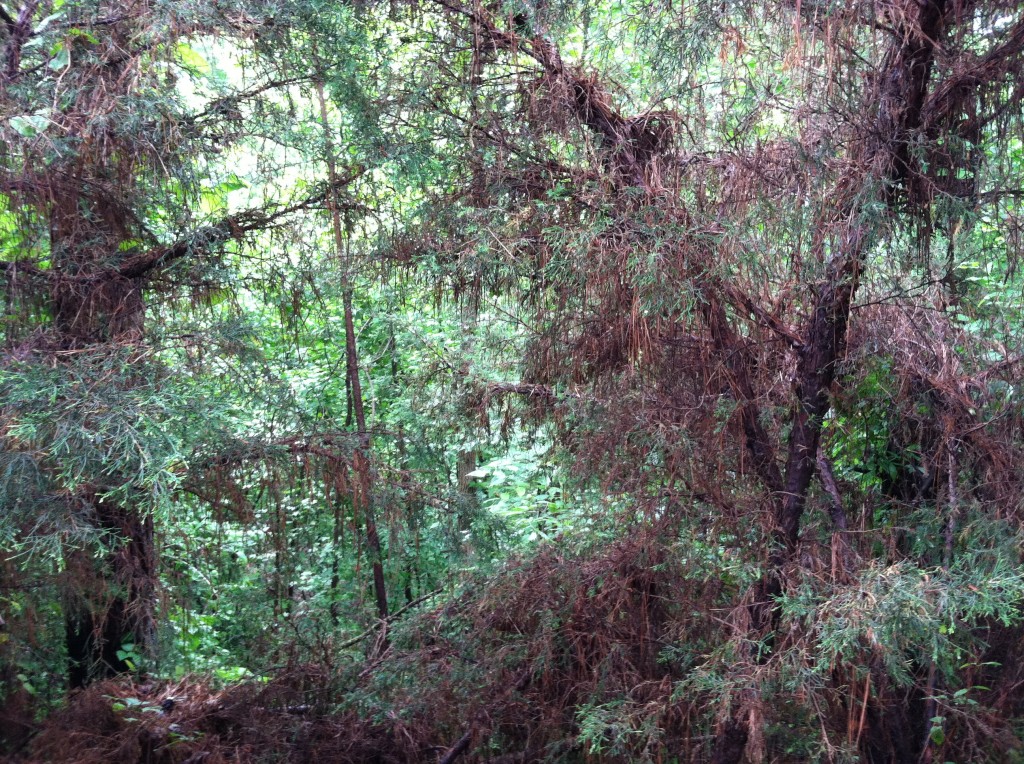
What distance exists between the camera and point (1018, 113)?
12.4ft

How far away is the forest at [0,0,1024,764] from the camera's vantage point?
3891mm

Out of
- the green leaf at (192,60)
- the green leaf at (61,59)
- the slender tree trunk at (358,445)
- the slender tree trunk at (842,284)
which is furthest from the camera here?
the slender tree trunk at (358,445)

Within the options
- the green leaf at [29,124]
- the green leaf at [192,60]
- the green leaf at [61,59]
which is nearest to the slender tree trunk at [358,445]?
the green leaf at [192,60]

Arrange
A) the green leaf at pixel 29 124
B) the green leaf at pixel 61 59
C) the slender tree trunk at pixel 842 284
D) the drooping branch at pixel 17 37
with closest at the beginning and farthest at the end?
the slender tree trunk at pixel 842 284 < the green leaf at pixel 29 124 < the green leaf at pixel 61 59 < the drooping branch at pixel 17 37

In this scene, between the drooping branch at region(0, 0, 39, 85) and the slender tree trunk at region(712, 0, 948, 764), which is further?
the drooping branch at region(0, 0, 39, 85)

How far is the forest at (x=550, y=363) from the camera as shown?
3891 mm

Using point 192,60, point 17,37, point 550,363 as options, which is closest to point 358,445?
point 550,363

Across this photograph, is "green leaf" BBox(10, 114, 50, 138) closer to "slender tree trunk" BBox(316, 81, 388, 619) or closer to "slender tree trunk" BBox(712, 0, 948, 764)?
"slender tree trunk" BBox(316, 81, 388, 619)

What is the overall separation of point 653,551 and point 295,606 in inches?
133

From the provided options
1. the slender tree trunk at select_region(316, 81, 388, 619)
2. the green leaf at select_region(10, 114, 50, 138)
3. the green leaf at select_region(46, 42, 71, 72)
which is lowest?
the slender tree trunk at select_region(316, 81, 388, 619)

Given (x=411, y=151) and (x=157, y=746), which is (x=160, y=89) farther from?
(x=157, y=746)

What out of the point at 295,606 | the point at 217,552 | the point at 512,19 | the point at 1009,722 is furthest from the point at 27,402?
the point at 1009,722

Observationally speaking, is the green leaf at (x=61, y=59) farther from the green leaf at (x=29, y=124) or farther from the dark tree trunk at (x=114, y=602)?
the dark tree trunk at (x=114, y=602)

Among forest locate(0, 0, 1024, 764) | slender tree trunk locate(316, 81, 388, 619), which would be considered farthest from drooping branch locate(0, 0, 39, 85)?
slender tree trunk locate(316, 81, 388, 619)
